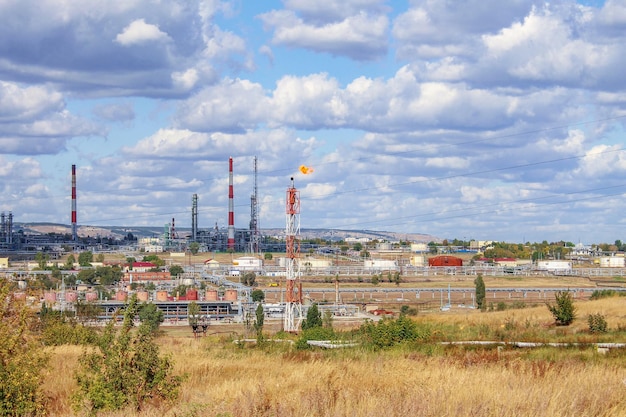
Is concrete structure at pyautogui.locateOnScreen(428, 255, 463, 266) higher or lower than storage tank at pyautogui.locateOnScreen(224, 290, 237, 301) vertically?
higher

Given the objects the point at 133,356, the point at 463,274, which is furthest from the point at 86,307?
the point at 463,274

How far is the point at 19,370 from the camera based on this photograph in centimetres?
Result: 1000

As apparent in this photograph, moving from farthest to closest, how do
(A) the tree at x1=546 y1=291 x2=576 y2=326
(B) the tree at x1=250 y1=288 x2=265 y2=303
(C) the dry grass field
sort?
(B) the tree at x1=250 y1=288 x2=265 y2=303 < (A) the tree at x1=546 y1=291 x2=576 y2=326 < (C) the dry grass field

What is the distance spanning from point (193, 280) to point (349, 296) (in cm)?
1683

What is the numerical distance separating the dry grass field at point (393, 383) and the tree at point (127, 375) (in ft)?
1.18

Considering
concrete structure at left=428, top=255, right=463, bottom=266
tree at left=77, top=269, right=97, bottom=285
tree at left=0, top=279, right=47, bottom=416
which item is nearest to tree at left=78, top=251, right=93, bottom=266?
tree at left=77, top=269, right=97, bottom=285

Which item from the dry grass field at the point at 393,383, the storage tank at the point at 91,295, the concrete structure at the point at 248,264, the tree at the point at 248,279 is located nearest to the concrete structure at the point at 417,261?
the concrete structure at the point at 248,264

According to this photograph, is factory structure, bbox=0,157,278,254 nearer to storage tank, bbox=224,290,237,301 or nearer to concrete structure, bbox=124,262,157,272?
concrete structure, bbox=124,262,157,272

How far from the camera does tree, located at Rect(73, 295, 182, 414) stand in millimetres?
9844

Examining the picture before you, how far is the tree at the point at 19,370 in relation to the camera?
387 inches

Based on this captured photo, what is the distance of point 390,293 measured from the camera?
3258 inches

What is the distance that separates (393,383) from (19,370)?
14.8 ft

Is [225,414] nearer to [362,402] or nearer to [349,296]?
[362,402]

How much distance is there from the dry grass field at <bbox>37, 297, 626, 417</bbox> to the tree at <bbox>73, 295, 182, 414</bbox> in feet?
1.18
